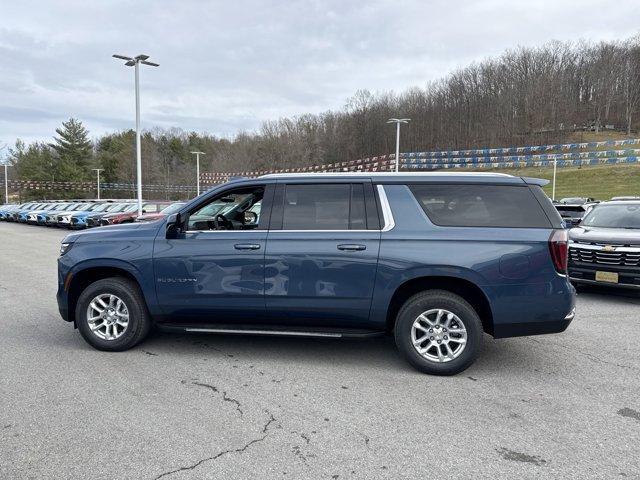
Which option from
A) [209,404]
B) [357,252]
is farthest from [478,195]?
[209,404]

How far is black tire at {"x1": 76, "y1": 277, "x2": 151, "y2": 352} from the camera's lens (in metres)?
4.92

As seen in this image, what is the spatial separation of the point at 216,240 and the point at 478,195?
2573 millimetres

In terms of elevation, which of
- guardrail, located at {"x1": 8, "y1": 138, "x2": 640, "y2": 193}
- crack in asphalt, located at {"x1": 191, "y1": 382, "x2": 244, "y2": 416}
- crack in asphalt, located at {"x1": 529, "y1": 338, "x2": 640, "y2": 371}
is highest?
guardrail, located at {"x1": 8, "y1": 138, "x2": 640, "y2": 193}

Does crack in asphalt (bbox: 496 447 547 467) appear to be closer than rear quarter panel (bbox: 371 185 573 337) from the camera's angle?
Yes

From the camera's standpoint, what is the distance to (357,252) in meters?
4.45

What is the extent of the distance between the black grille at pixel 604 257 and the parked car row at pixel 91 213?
16.1 meters

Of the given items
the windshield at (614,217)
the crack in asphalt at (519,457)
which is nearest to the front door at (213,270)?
the crack in asphalt at (519,457)

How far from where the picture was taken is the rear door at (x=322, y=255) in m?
4.46

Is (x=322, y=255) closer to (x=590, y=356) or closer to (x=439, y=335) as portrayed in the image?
(x=439, y=335)

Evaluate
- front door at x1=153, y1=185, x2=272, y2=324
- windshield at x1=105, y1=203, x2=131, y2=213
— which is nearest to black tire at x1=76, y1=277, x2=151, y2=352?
front door at x1=153, y1=185, x2=272, y2=324

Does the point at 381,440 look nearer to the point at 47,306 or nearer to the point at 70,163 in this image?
the point at 47,306

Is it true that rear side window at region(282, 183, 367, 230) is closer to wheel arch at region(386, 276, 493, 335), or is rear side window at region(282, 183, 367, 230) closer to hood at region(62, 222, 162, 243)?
wheel arch at region(386, 276, 493, 335)

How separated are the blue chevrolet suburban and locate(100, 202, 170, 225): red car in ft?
59.5

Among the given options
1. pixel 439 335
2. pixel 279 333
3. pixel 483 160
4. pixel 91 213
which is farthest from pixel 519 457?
pixel 483 160
